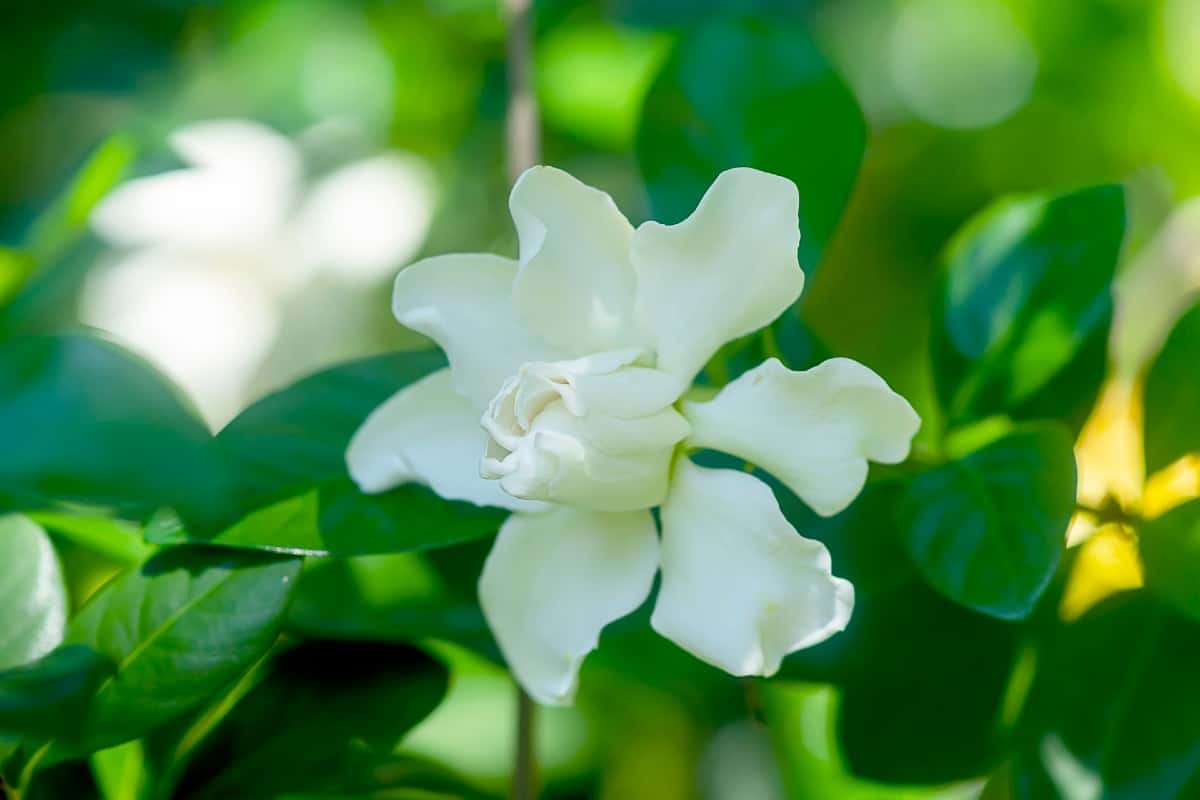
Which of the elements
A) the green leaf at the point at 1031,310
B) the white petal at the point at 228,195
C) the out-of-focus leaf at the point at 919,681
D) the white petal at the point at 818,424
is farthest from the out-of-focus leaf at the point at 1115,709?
the white petal at the point at 228,195

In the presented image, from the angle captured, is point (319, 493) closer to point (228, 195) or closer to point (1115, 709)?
point (1115, 709)

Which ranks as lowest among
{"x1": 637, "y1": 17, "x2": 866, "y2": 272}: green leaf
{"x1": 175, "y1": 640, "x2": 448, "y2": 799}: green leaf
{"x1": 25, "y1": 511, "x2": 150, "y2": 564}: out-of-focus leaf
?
{"x1": 175, "y1": 640, "x2": 448, "y2": 799}: green leaf

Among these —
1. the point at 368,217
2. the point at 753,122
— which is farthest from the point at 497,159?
the point at 753,122

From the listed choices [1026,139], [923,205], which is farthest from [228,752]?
[1026,139]

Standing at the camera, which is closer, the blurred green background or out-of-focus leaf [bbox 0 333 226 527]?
out-of-focus leaf [bbox 0 333 226 527]

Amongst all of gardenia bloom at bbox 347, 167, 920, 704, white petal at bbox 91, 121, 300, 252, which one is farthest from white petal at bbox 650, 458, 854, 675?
white petal at bbox 91, 121, 300, 252

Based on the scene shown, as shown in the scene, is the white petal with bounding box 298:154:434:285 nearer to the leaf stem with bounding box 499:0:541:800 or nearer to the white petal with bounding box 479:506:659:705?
the leaf stem with bounding box 499:0:541:800

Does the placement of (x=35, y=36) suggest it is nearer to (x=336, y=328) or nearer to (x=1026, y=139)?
(x=336, y=328)
